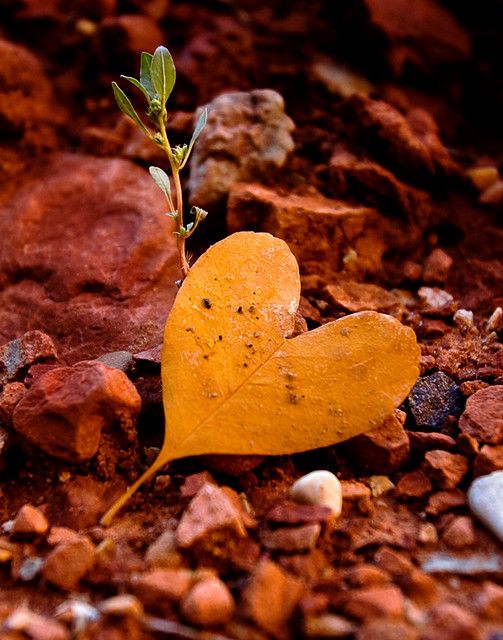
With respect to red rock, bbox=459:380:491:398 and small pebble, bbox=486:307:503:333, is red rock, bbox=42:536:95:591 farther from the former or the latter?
small pebble, bbox=486:307:503:333

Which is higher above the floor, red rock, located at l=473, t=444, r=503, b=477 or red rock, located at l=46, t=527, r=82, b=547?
red rock, located at l=473, t=444, r=503, b=477

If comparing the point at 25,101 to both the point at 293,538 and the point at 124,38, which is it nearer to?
the point at 124,38

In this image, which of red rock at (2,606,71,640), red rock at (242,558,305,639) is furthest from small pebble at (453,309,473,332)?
red rock at (2,606,71,640)

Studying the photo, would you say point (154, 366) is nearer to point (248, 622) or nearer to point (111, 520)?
point (111, 520)

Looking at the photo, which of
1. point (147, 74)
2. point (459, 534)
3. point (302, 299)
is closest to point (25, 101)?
point (147, 74)

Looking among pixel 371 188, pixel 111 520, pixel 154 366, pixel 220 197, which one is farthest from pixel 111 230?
pixel 111 520

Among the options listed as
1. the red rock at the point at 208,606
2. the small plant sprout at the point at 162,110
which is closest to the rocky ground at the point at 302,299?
the red rock at the point at 208,606
